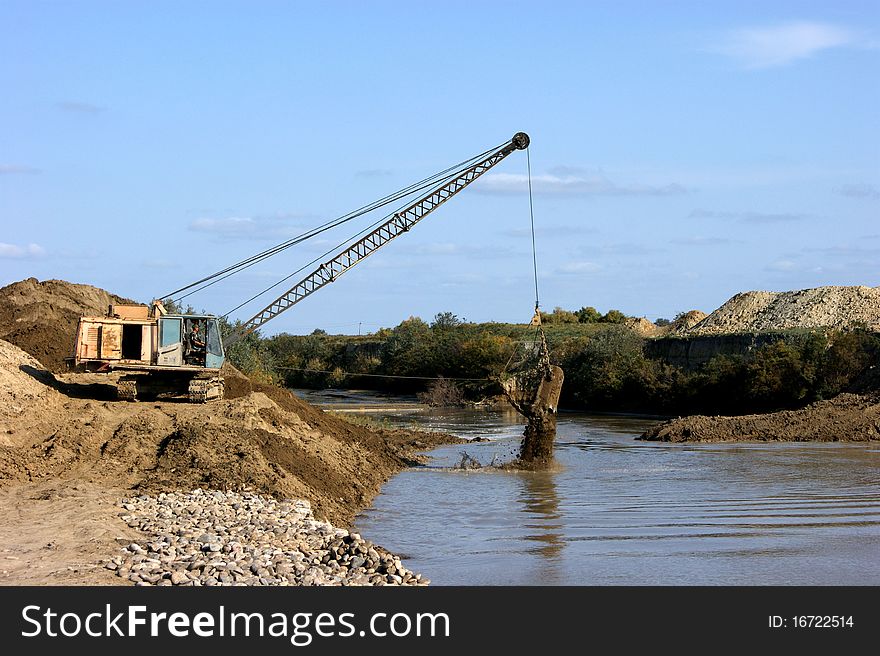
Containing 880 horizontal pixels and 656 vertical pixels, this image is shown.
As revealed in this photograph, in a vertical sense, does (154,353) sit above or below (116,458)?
above

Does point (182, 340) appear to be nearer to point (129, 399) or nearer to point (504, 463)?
point (129, 399)

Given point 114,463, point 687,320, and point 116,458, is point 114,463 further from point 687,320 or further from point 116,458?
point 687,320

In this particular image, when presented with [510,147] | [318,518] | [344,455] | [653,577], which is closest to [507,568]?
[653,577]

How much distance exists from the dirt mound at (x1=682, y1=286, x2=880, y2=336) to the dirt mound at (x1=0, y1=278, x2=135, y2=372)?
164 ft

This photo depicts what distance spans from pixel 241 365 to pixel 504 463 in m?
20.8

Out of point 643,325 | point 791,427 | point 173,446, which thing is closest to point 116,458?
point 173,446

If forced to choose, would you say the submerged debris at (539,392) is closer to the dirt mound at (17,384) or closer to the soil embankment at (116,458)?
the soil embankment at (116,458)

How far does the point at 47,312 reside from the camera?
107ft

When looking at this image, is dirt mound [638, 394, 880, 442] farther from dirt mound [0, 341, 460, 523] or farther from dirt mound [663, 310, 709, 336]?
dirt mound [663, 310, 709, 336]

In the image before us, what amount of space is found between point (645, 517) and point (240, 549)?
365 inches

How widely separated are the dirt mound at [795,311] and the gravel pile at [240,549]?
61.9 meters

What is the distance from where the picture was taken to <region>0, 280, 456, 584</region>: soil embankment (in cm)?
1388

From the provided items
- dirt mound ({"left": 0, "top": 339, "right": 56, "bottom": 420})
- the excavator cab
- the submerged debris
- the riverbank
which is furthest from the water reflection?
dirt mound ({"left": 0, "top": 339, "right": 56, "bottom": 420})

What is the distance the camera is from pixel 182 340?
26.3 metres
